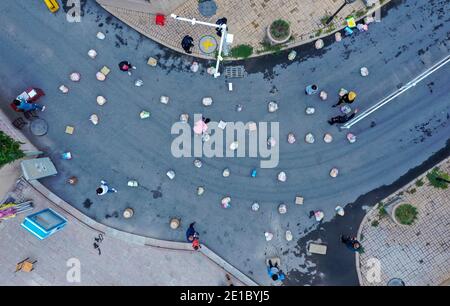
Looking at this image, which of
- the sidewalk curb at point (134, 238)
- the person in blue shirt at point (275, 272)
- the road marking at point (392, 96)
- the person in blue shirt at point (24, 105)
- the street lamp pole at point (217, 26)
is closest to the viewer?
the person in blue shirt at point (24, 105)

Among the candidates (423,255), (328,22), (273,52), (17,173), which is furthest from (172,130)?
(423,255)

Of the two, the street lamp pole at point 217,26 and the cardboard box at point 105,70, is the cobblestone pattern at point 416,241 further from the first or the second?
the cardboard box at point 105,70

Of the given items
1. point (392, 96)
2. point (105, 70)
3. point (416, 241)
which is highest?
point (105, 70)

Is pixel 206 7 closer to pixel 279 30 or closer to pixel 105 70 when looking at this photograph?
pixel 279 30

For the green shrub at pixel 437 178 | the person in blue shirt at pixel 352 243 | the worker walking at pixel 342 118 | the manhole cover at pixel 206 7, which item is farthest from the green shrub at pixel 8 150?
the green shrub at pixel 437 178

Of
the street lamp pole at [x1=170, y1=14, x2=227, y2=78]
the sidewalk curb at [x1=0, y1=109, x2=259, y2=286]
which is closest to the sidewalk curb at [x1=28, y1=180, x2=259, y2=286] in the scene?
the sidewalk curb at [x1=0, y1=109, x2=259, y2=286]

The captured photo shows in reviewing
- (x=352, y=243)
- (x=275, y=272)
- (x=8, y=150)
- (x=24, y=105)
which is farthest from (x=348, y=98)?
(x=8, y=150)
